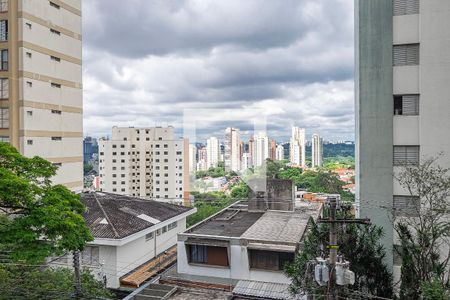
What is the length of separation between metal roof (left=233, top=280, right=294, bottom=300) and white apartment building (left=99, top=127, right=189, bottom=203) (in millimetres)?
41896

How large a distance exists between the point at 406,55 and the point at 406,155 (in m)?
3.36

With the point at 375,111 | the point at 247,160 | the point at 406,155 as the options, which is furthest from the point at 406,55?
the point at 247,160

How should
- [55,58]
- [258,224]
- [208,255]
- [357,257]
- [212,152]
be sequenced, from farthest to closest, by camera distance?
[212,152]
[55,58]
[258,224]
[208,255]
[357,257]

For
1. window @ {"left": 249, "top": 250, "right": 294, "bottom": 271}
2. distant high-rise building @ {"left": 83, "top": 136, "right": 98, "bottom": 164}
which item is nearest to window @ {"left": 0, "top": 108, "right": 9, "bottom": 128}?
window @ {"left": 249, "top": 250, "right": 294, "bottom": 271}

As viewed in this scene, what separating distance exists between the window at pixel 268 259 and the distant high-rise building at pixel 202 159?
548 inches

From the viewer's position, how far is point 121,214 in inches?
674

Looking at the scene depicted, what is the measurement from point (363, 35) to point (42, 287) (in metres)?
13.2

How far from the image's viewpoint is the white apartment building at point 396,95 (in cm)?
1157

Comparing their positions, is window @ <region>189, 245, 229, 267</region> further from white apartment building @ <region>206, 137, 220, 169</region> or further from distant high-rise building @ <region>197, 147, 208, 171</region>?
distant high-rise building @ <region>197, 147, 208, 171</region>

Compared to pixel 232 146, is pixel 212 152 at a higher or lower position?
lower

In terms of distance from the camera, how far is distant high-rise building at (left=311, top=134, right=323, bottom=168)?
217 feet

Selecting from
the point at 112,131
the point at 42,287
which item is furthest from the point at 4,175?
the point at 112,131

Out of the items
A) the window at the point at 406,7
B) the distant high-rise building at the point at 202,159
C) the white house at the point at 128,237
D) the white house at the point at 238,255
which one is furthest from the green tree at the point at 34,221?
the distant high-rise building at the point at 202,159

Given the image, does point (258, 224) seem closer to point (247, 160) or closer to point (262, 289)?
point (262, 289)
